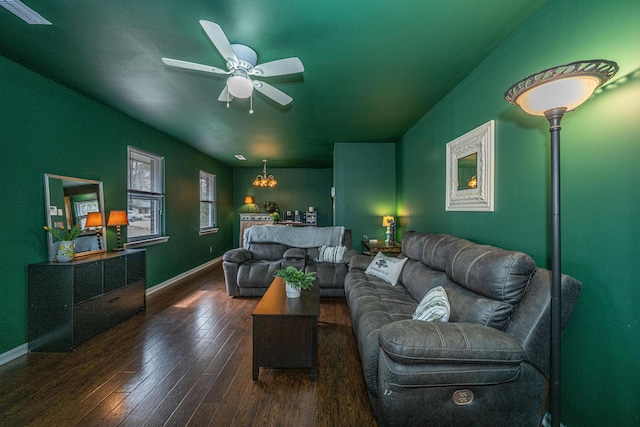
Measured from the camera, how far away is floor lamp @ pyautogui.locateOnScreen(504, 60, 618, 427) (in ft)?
3.36

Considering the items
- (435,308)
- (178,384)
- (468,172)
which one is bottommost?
(178,384)

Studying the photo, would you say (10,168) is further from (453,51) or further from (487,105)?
(487,105)

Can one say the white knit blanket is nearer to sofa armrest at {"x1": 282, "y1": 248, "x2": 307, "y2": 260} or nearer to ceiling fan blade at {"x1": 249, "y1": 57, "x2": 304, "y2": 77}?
sofa armrest at {"x1": 282, "y1": 248, "x2": 307, "y2": 260}

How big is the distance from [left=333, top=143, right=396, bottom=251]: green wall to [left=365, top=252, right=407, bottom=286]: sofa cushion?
196 cm

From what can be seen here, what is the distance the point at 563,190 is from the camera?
153 cm

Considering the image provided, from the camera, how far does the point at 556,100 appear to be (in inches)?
43.7

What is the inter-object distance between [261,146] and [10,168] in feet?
11.9

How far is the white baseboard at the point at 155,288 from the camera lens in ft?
7.36

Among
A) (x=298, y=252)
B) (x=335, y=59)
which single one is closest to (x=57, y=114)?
(x=335, y=59)

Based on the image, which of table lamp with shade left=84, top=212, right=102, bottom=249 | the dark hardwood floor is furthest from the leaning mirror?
the dark hardwood floor

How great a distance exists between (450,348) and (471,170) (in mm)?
1844

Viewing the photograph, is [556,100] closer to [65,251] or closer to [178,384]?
[178,384]

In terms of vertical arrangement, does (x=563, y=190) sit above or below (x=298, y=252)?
above

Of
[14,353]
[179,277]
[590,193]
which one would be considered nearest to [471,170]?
[590,193]
